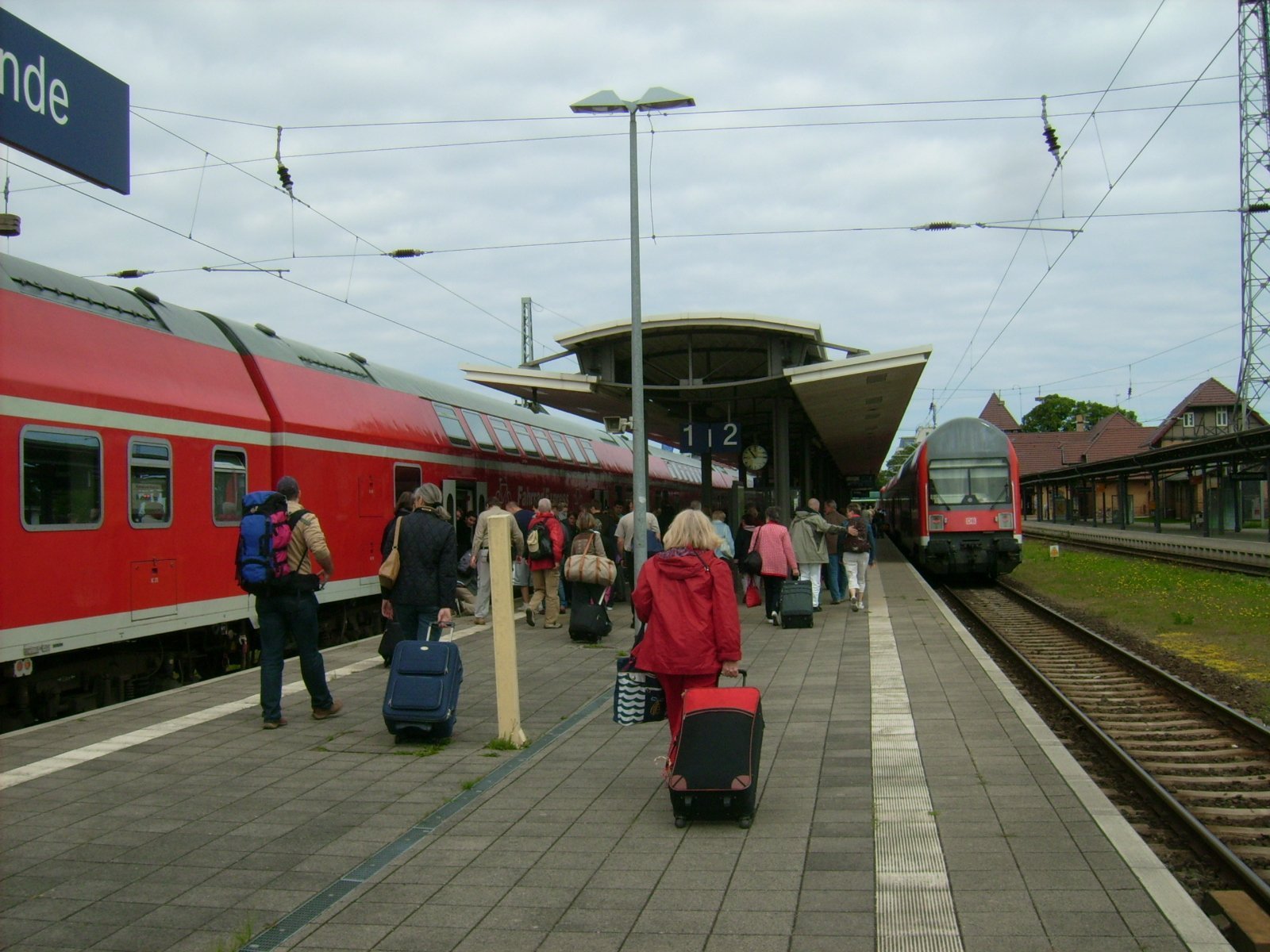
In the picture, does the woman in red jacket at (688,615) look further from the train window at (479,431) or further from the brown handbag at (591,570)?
the train window at (479,431)

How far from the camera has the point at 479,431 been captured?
746 inches

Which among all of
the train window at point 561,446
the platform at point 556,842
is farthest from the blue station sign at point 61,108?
the train window at point 561,446

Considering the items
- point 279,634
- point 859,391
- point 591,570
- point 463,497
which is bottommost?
point 279,634

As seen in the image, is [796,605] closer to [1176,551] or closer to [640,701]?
[640,701]

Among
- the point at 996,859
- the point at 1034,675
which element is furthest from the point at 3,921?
the point at 1034,675

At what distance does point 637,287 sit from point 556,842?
32.5ft

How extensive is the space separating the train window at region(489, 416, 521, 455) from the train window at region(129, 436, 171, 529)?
392 inches

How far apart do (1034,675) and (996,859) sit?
6996 mm

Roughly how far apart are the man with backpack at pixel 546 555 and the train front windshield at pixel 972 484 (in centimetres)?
1105

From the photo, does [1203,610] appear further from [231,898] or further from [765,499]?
[231,898]

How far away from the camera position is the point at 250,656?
12.5 metres

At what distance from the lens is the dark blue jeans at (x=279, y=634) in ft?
26.3

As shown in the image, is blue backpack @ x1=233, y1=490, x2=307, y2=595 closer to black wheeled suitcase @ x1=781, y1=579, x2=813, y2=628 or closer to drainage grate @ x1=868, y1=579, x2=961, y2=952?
drainage grate @ x1=868, y1=579, x2=961, y2=952

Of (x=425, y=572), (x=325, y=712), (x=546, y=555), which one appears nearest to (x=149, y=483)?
(x=325, y=712)
